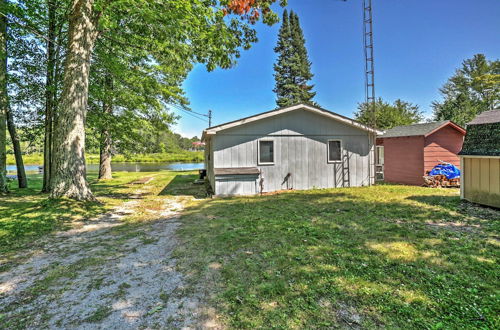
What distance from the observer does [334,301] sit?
2318mm

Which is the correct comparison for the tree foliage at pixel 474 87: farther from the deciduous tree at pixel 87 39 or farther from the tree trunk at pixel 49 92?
the tree trunk at pixel 49 92

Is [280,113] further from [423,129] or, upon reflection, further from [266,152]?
[423,129]

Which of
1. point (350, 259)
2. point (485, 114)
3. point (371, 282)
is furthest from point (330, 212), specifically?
point (485, 114)

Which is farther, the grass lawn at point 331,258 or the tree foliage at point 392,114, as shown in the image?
the tree foliage at point 392,114

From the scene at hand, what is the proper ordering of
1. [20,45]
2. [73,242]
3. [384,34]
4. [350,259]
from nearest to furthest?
[350,259] < [73,242] < [20,45] < [384,34]

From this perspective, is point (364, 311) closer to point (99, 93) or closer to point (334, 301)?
point (334, 301)

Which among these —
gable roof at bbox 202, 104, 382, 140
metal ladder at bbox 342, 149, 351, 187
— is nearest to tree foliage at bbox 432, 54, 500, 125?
gable roof at bbox 202, 104, 382, 140

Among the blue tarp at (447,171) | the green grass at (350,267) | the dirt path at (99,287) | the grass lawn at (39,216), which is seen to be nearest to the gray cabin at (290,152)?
the blue tarp at (447,171)

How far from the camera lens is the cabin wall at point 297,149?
9156 mm

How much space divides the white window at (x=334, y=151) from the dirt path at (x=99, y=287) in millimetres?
7757

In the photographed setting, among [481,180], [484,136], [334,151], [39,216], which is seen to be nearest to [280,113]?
[334,151]

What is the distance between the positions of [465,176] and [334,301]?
694cm

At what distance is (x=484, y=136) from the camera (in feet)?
A: 20.4

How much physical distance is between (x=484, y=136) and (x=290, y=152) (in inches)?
224
